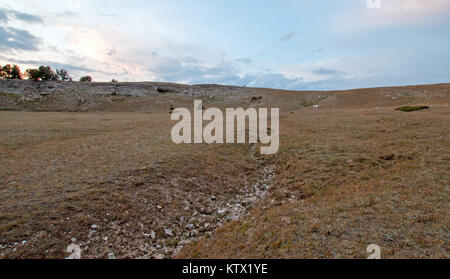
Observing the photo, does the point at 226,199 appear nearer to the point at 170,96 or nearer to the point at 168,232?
the point at 168,232

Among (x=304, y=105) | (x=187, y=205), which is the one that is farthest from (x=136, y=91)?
(x=187, y=205)

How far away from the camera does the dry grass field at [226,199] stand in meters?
7.90

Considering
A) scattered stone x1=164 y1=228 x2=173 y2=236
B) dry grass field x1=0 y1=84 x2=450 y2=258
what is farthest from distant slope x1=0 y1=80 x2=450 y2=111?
scattered stone x1=164 y1=228 x2=173 y2=236

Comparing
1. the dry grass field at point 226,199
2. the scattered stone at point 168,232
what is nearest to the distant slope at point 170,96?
the dry grass field at point 226,199

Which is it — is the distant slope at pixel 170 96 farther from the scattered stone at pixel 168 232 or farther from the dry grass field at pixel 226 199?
the scattered stone at pixel 168 232

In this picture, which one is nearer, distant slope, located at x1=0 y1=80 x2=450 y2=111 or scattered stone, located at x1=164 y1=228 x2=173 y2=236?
scattered stone, located at x1=164 y1=228 x2=173 y2=236

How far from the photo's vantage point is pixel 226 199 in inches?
529

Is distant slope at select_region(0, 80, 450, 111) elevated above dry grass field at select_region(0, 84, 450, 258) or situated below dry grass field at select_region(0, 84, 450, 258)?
above

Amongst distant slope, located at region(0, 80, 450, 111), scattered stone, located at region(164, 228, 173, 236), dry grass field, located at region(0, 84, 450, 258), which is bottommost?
scattered stone, located at region(164, 228, 173, 236)

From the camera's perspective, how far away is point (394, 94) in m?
69.1

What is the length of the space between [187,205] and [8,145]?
2197cm

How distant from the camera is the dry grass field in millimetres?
7898

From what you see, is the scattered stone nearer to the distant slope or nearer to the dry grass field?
the dry grass field

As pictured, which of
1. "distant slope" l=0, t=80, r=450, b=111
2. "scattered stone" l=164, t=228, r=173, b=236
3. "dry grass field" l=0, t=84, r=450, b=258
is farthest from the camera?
"distant slope" l=0, t=80, r=450, b=111
